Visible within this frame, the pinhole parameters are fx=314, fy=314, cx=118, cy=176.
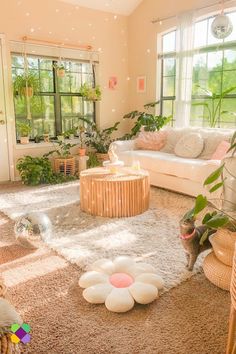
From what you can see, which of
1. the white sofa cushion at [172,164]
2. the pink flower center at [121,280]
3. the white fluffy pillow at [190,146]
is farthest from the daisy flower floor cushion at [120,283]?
the white fluffy pillow at [190,146]

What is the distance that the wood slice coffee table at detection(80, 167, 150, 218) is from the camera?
308 centimetres

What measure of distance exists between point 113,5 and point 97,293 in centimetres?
494

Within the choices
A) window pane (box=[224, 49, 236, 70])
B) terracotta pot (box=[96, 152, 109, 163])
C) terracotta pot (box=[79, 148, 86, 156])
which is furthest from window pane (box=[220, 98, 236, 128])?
terracotta pot (box=[79, 148, 86, 156])

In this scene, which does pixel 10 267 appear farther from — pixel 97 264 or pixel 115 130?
pixel 115 130

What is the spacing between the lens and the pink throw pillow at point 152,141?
4.68 meters

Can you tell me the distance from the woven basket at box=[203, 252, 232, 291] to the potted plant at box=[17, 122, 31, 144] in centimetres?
361

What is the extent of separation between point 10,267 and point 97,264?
2.07ft

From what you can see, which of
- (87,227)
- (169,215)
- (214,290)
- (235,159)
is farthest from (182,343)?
(169,215)

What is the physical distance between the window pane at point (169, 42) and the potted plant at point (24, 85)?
7.26 feet

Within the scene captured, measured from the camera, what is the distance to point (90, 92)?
5.21 meters

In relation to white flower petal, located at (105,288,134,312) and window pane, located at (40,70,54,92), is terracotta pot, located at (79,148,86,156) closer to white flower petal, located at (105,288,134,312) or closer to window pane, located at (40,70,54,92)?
window pane, located at (40,70,54,92)

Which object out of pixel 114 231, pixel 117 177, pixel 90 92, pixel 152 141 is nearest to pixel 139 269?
pixel 114 231

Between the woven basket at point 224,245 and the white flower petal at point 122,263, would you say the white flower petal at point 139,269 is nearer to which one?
the white flower petal at point 122,263

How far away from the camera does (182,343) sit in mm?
1509
